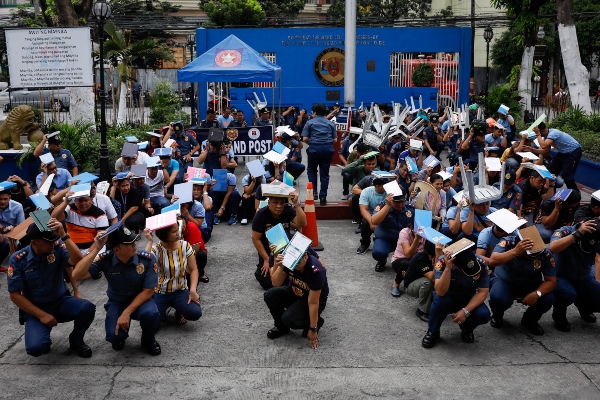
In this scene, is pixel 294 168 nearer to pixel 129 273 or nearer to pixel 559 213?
pixel 559 213

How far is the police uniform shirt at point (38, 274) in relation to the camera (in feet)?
21.2

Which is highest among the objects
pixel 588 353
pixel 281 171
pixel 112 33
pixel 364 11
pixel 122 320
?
pixel 364 11

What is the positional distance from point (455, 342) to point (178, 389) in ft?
9.10

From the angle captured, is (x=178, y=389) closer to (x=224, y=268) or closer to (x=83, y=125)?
(x=224, y=268)

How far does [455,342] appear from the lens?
23.5 ft

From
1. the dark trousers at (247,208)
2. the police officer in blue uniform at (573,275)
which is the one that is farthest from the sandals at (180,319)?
the dark trousers at (247,208)

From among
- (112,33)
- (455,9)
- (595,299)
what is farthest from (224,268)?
(455,9)

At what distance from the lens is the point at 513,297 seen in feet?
24.2

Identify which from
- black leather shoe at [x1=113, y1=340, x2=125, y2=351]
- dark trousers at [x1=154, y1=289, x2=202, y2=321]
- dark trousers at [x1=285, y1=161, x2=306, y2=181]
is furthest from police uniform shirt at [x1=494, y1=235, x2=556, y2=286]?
dark trousers at [x1=285, y1=161, x2=306, y2=181]

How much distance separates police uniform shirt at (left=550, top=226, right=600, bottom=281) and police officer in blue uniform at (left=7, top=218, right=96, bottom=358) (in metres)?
4.72

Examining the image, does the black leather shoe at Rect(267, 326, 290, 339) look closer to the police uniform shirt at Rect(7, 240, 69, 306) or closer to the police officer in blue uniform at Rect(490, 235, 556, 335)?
the police uniform shirt at Rect(7, 240, 69, 306)

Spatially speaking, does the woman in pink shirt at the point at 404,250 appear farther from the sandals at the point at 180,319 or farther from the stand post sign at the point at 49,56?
the stand post sign at the point at 49,56

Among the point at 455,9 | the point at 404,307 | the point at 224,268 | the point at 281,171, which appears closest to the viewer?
the point at 404,307

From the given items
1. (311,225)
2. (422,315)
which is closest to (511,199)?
(422,315)
